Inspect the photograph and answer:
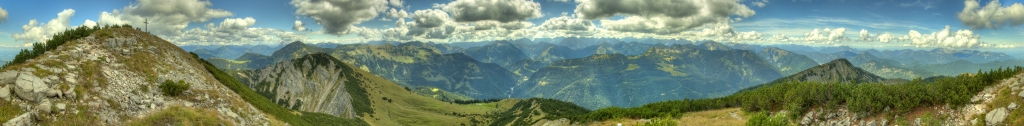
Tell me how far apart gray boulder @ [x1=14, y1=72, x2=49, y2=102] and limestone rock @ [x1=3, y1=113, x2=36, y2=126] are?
3.77m

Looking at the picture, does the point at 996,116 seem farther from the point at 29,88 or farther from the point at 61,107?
the point at 29,88

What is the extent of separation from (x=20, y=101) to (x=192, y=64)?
37.5 meters

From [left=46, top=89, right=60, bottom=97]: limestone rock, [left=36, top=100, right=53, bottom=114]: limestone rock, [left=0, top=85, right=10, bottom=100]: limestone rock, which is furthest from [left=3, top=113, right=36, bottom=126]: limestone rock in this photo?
[left=46, top=89, right=60, bottom=97]: limestone rock

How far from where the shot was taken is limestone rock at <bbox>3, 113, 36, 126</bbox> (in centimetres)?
2767

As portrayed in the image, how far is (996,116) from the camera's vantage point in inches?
1335

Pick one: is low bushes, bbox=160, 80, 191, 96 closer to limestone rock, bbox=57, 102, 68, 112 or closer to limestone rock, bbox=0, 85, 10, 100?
limestone rock, bbox=57, 102, 68, 112

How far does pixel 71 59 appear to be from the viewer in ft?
140

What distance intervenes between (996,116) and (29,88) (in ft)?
262

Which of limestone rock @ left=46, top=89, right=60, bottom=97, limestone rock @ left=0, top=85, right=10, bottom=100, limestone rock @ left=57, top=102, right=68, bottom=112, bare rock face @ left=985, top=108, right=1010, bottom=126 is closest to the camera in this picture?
limestone rock @ left=0, top=85, right=10, bottom=100

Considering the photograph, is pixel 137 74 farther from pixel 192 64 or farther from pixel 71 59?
pixel 192 64

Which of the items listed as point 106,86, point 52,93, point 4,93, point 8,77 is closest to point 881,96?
point 52,93

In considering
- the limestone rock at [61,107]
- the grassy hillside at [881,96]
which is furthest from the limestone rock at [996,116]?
the limestone rock at [61,107]

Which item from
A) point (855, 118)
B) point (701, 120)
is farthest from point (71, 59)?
point (855, 118)

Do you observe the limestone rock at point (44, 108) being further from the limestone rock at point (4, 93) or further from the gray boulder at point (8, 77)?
the gray boulder at point (8, 77)
